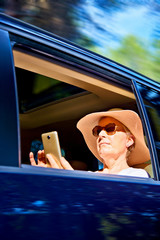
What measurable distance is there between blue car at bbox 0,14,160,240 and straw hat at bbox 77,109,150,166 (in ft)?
0.40

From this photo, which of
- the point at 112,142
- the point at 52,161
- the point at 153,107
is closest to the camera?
the point at 52,161

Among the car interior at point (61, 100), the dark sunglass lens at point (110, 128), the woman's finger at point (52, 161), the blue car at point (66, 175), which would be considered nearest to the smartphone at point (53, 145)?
the woman's finger at point (52, 161)

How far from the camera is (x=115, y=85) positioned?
6.91 ft

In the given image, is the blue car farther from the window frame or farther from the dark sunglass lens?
the dark sunglass lens

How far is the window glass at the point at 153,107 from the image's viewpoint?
206 cm

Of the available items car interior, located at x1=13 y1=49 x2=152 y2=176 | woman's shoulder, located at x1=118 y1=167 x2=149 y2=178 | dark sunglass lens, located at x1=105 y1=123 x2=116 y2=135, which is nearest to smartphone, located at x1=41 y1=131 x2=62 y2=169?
car interior, located at x1=13 y1=49 x2=152 y2=176

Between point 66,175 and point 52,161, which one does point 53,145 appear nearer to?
point 52,161

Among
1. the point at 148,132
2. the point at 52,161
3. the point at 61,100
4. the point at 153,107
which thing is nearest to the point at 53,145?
the point at 52,161

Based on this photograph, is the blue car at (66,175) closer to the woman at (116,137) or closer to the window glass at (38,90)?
the window glass at (38,90)

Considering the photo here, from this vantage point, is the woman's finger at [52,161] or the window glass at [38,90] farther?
the window glass at [38,90]

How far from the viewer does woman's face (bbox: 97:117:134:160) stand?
8.47 feet

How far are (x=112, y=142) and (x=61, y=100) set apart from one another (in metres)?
0.52

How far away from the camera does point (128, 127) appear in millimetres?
2646

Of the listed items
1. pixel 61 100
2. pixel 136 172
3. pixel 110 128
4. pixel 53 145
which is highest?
Result: pixel 61 100
